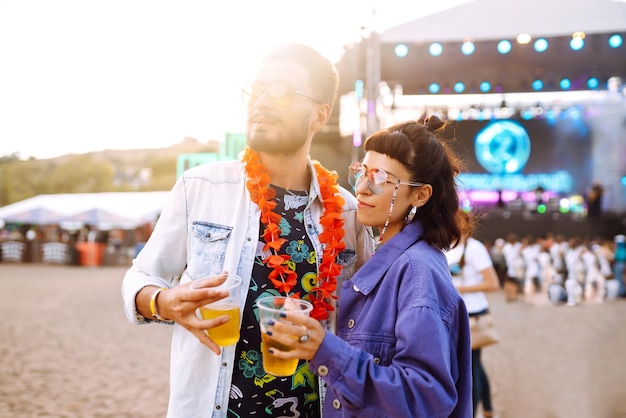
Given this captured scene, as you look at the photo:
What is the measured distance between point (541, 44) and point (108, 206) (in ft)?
74.2

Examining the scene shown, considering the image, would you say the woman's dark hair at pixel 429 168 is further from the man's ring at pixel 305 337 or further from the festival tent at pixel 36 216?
the festival tent at pixel 36 216

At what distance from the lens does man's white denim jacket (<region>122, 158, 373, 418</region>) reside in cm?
159

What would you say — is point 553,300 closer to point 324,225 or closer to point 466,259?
point 466,259

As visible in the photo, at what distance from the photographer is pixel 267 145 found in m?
1.85

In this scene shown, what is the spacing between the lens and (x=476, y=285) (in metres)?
4.18

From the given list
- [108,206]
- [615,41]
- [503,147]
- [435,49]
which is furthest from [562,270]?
[108,206]

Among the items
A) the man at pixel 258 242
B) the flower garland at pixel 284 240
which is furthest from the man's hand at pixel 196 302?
the flower garland at pixel 284 240

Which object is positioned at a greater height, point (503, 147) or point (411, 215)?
point (503, 147)

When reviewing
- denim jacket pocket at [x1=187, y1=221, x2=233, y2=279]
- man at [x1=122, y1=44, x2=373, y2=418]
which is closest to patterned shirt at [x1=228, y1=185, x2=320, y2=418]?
man at [x1=122, y1=44, x2=373, y2=418]

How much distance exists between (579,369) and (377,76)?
5.12m

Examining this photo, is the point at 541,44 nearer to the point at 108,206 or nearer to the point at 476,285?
the point at 476,285

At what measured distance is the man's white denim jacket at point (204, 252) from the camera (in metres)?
1.59

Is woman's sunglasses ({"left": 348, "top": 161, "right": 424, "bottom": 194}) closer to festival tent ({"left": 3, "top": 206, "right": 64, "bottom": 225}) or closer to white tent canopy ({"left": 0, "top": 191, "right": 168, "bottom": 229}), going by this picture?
white tent canopy ({"left": 0, "top": 191, "right": 168, "bottom": 229})

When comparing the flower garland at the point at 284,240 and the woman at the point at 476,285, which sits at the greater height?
the flower garland at the point at 284,240
